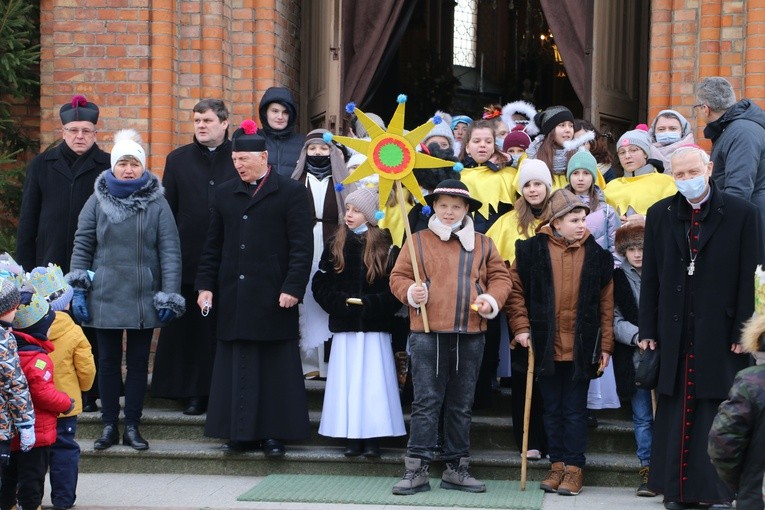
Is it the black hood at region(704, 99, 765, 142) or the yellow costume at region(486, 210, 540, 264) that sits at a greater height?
the black hood at region(704, 99, 765, 142)

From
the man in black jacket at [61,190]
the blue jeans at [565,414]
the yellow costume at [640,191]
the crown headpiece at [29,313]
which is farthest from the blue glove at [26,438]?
the yellow costume at [640,191]

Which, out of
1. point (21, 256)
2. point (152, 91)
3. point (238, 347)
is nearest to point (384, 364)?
point (238, 347)

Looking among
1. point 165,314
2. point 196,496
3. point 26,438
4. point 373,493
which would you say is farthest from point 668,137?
point 26,438

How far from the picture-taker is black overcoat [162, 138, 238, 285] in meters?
8.58

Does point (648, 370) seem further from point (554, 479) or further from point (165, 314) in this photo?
point (165, 314)

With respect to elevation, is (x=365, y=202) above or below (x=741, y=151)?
below

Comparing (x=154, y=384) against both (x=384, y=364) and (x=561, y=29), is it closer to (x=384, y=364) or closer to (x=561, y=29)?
(x=384, y=364)

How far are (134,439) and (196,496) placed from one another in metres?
0.82

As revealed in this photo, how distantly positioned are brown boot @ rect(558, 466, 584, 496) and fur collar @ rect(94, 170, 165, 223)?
3.02 meters

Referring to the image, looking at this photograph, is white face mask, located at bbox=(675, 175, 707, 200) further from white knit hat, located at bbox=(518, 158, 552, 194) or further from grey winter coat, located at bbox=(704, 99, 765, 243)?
white knit hat, located at bbox=(518, 158, 552, 194)

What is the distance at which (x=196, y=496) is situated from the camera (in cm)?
739

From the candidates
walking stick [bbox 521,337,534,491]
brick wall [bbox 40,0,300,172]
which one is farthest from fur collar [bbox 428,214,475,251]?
brick wall [bbox 40,0,300,172]

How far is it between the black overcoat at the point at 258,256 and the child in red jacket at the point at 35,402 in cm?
148

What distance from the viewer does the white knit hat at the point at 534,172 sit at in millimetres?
7730
